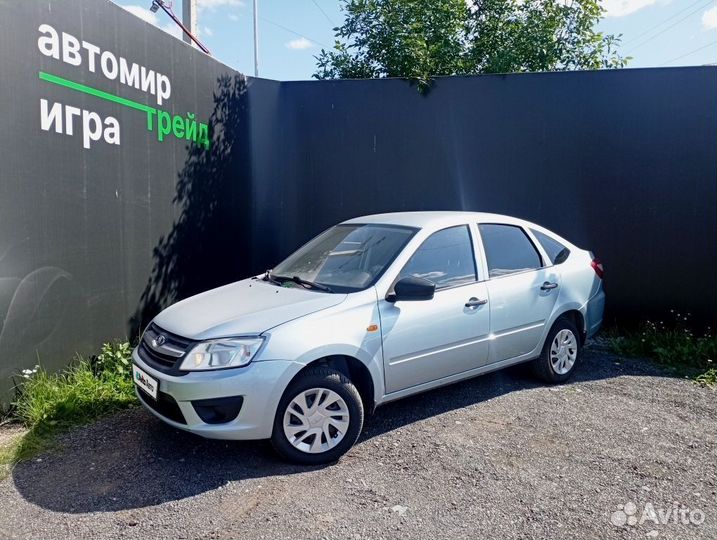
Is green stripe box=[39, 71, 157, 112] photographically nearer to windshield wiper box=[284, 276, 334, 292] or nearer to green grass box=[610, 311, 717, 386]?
windshield wiper box=[284, 276, 334, 292]

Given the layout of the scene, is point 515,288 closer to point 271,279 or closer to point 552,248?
point 552,248

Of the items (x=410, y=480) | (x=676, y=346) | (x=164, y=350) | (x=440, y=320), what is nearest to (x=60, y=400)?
(x=164, y=350)

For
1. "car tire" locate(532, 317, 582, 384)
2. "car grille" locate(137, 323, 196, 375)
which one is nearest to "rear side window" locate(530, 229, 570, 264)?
"car tire" locate(532, 317, 582, 384)

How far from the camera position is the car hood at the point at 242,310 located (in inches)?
146

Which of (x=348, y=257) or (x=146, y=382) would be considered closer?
(x=146, y=382)

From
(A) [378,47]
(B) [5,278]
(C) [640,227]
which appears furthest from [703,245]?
(B) [5,278]

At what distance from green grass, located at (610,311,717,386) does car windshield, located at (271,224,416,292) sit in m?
3.32

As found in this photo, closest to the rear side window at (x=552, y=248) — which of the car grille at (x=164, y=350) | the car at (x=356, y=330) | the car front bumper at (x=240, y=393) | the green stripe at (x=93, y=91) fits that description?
the car at (x=356, y=330)

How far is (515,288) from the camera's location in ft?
15.9

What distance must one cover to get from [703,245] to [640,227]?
2.31ft

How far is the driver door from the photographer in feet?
13.4

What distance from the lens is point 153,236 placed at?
6.14 meters

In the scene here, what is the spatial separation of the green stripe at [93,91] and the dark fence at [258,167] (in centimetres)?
2

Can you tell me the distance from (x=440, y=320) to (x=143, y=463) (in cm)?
219
